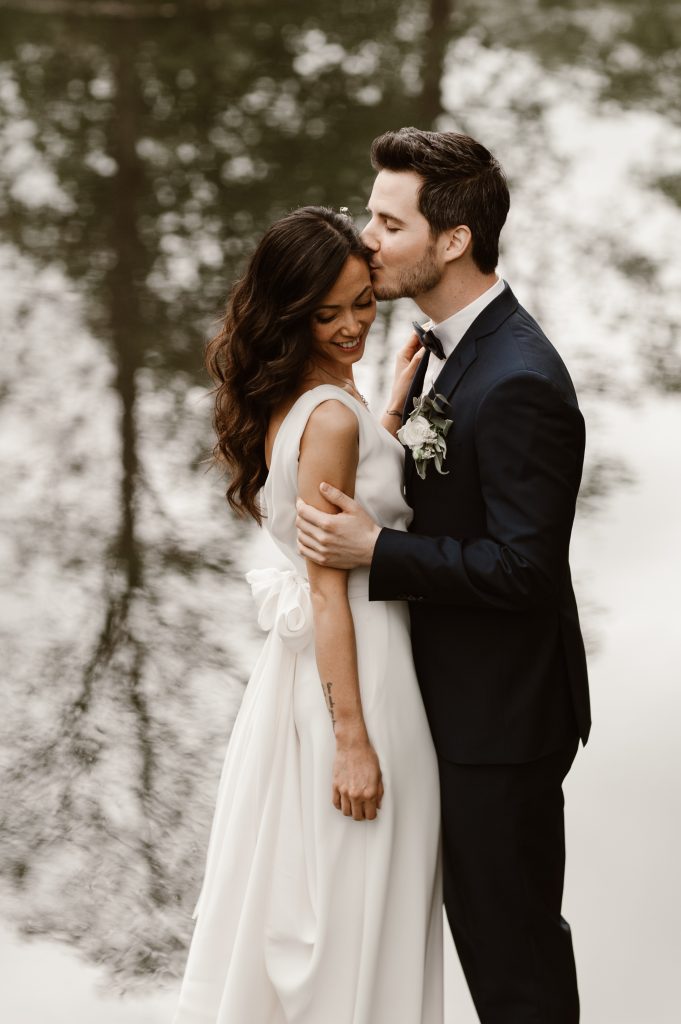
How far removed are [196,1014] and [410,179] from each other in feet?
5.23

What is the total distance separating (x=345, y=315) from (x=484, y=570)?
0.51 meters

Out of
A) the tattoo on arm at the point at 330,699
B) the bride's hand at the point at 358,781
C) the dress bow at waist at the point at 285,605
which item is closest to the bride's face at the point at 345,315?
the dress bow at waist at the point at 285,605

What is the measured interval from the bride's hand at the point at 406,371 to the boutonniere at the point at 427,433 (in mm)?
420

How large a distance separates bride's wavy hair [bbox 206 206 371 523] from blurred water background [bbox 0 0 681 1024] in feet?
4.79

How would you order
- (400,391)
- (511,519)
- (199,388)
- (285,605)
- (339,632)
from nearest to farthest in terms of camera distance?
1. (511,519)
2. (339,632)
3. (285,605)
4. (400,391)
5. (199,388)

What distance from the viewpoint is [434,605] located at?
8.45 feet

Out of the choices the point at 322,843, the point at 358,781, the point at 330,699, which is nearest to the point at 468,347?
the point at 330,699

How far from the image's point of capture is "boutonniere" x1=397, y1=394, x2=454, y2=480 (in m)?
2.45

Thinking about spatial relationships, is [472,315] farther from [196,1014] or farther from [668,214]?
[668,214]

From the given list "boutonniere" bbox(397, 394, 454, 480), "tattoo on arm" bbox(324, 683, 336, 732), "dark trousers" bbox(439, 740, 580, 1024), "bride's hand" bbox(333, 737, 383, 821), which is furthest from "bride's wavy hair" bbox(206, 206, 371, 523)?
"dark trousers" bbox(439, 740, 580, 1024)

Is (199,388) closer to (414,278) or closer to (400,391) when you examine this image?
(400,391)

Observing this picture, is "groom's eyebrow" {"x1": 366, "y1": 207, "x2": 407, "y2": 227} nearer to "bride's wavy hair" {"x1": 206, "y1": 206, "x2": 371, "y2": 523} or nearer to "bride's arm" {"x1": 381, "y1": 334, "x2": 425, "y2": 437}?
"bride's wavy hair" {"x1": 206, "y1": 206, "x2": 371, "y2": 523}

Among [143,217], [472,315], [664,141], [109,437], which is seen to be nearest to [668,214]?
[664,141]

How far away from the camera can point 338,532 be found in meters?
2.40
